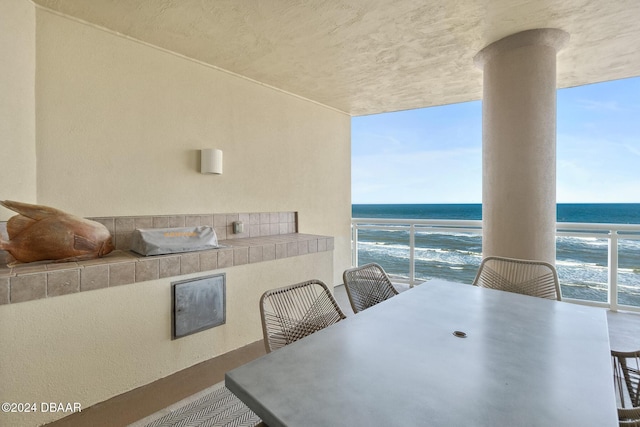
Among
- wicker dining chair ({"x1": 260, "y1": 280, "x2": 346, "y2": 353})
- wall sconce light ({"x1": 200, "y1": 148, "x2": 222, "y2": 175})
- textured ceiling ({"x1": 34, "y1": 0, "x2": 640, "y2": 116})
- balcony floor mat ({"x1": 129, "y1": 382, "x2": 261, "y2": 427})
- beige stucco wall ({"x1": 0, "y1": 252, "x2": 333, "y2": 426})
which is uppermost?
textured ceiling ({"x1": 34, "y1": 0, "x2": 640, "y2": 116})

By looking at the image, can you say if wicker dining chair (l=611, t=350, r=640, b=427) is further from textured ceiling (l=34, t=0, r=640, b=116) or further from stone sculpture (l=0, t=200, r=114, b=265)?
stone sculpture (l=0, t=200, r=114, b=265)

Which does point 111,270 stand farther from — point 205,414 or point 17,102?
point 17,102

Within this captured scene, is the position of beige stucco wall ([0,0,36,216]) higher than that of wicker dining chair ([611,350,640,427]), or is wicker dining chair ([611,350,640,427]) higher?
beige stucco wall ([0,0,36,216])

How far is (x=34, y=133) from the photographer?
203cm

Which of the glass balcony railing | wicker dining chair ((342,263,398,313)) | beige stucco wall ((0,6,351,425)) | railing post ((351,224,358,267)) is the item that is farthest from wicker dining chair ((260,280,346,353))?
railing post ((351,224,358,267))

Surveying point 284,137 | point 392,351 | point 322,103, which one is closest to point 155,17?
point 284,137

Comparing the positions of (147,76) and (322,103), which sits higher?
(322,103)

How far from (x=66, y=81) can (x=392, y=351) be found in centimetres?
279

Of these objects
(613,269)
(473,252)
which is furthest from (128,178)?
(613,269)

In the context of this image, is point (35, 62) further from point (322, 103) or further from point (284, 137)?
point (322, 103)

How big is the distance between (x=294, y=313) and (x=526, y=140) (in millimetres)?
2453

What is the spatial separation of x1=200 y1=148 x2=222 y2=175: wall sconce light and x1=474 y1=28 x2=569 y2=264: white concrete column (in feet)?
8.62

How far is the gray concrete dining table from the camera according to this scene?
0.75 meters

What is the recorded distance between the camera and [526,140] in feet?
8.43
